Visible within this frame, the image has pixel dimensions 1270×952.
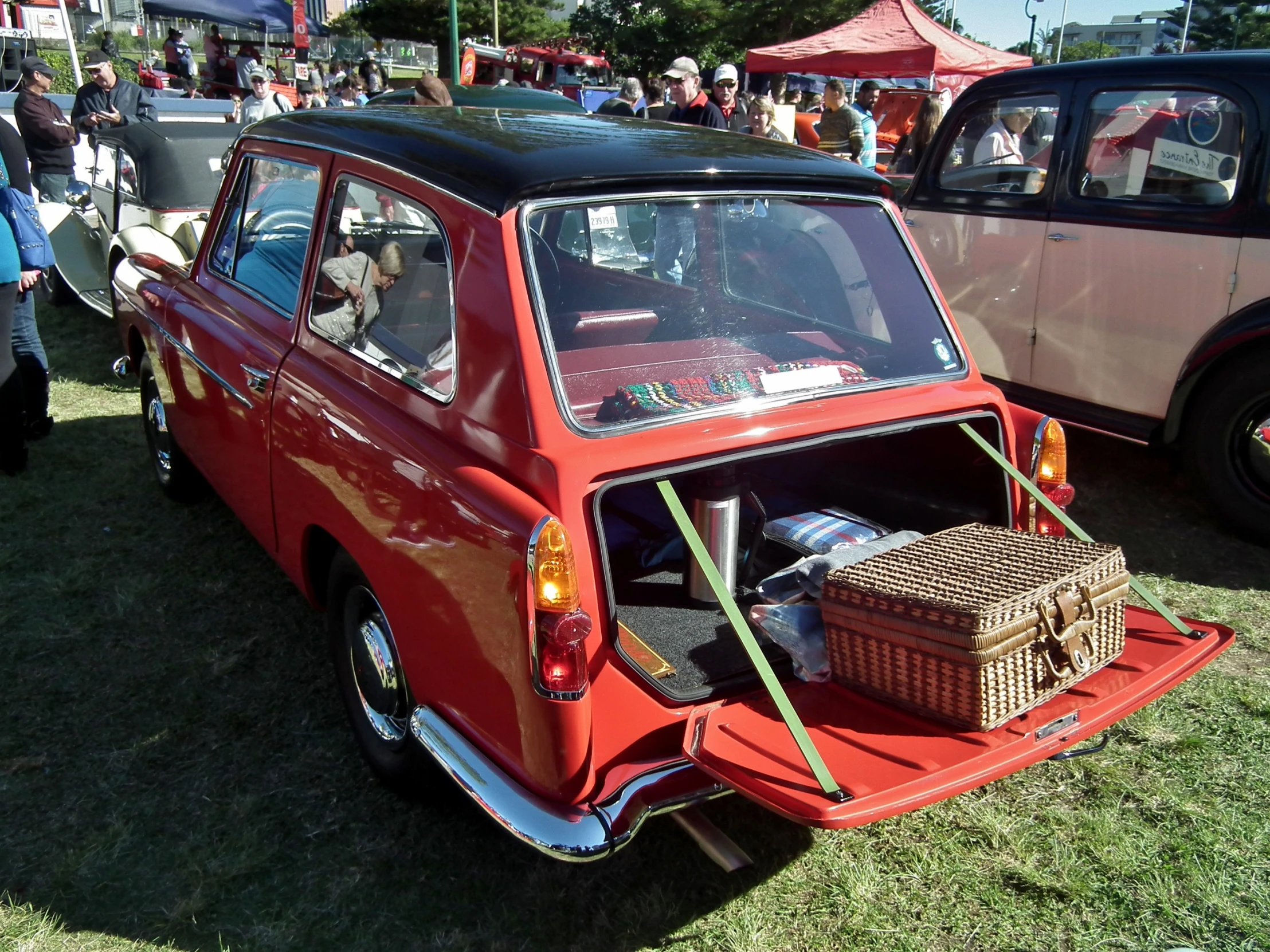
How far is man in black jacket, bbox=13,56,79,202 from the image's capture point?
8.86 meters

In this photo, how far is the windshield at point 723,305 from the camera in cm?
253

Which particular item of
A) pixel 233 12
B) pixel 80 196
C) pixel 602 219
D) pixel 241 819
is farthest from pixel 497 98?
pixel 233 12

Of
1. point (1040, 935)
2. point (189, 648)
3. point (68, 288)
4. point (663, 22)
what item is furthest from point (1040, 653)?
point (663, 22)

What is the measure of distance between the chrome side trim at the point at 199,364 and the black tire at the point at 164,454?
41 centimetres

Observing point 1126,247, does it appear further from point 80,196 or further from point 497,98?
point 80,196

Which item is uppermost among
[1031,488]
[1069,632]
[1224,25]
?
[1224,25]

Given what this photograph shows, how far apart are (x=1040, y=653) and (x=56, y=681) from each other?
3.21 m

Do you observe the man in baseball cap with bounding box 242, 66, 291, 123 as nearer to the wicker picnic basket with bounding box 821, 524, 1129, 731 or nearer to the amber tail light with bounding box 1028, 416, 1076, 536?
the amber tail light with bounding box 1028, 416, 1076, 536

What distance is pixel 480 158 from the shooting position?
2.59m

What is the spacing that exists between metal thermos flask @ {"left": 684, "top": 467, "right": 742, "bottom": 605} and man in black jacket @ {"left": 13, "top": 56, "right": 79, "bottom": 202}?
28.3 ft

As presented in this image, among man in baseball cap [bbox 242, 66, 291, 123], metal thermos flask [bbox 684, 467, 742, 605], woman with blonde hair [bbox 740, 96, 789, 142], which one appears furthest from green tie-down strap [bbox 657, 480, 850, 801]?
man in baseball cap [bbox 242, 66, 291, 123]

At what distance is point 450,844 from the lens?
279 centimetres

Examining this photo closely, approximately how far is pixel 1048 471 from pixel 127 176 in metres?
7.14

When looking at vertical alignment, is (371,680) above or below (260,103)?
below
